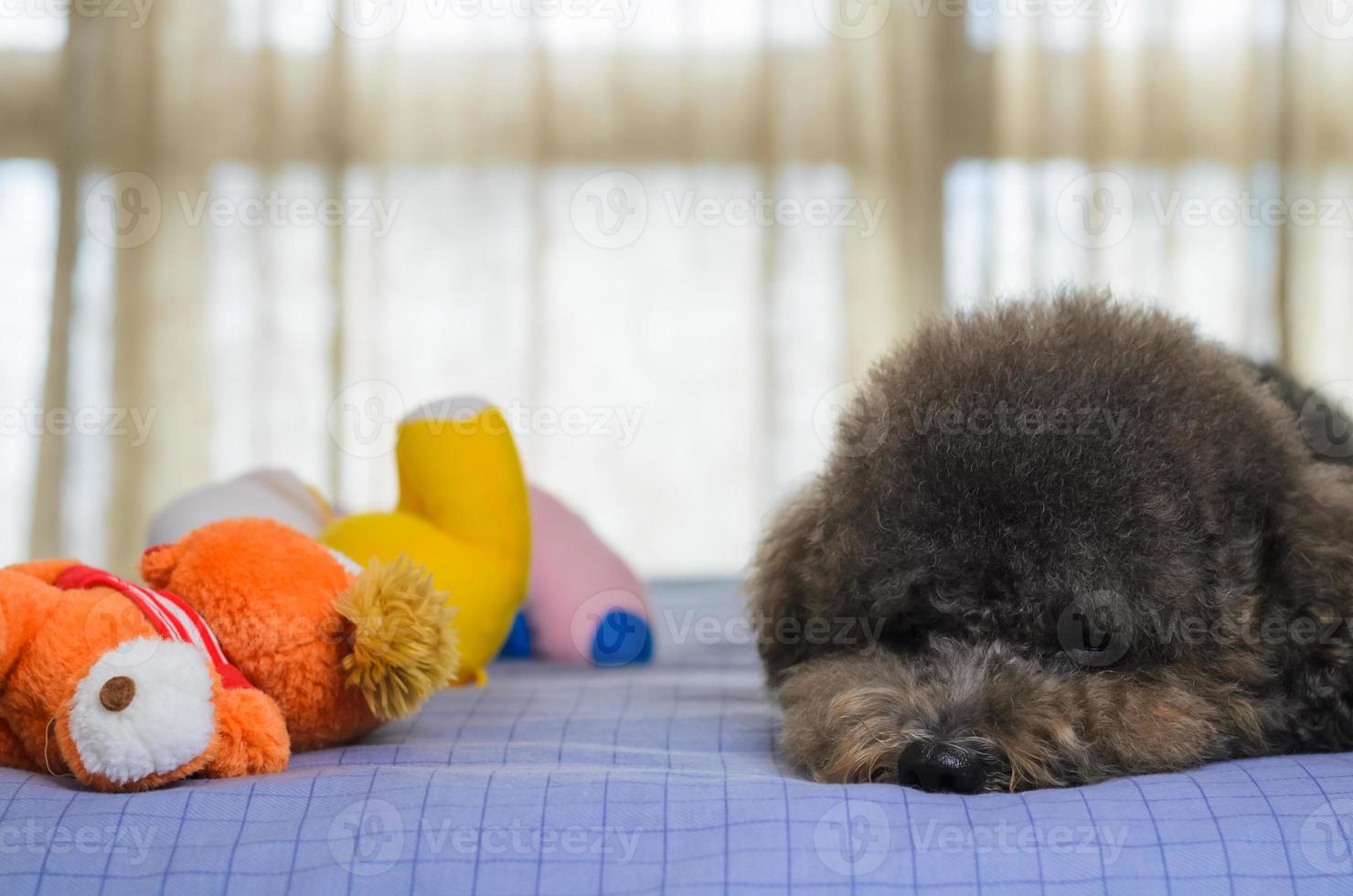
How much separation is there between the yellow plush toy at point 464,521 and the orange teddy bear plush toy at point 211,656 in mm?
295

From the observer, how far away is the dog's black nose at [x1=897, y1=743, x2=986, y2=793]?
130 centimetres

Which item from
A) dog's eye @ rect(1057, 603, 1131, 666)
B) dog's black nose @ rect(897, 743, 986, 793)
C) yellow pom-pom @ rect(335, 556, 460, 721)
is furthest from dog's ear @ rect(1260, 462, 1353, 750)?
yellow pom-pom @ rect(335, 556, 460, 721)

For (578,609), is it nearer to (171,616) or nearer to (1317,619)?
(171,616)

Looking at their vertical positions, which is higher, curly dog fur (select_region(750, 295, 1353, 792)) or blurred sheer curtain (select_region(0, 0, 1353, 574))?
blurred sheer curtain (select_region(0, 0, 1353, 574))

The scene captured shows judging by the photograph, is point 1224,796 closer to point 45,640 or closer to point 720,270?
point 45,640

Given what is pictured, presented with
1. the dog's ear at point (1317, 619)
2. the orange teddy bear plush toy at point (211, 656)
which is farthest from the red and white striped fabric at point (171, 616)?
the dog's ear at point (1317, 619)

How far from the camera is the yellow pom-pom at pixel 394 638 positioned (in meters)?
1.45

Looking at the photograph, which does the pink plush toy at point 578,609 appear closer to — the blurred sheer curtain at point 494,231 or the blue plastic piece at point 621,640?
the blue plastic piece at point 621,640

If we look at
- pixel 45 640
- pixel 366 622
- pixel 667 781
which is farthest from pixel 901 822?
pixel 45 640

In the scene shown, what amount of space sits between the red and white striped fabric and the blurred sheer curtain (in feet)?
13.6

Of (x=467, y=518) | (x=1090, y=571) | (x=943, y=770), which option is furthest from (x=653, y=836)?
(x=467, y=518)

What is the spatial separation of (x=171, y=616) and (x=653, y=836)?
636 mm

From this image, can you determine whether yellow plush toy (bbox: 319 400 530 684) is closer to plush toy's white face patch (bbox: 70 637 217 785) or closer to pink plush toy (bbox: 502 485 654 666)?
pink plush toy (bbox: 502 485 654 666)

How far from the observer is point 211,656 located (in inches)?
54.8
